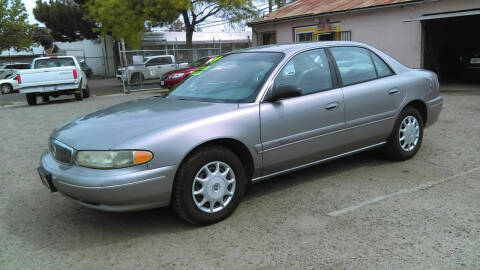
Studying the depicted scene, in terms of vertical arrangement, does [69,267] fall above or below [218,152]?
below

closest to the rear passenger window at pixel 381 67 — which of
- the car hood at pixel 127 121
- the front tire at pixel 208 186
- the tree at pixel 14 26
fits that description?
the car hood at pixel 127 121

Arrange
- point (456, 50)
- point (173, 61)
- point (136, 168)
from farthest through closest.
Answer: point (173, 61) < point (456, 50) < point (136, 168)

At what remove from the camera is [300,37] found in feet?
61.0

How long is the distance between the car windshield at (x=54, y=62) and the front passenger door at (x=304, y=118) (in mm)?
13107

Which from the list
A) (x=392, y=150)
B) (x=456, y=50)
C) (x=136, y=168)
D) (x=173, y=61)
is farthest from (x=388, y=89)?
(x=173, y=61)

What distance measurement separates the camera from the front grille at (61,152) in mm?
3484

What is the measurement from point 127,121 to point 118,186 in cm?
72

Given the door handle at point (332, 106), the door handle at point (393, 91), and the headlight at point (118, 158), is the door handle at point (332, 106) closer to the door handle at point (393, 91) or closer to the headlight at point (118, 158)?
the door handle at point (393, 91)

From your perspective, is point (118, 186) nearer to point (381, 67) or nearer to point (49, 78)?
point (381, 67)

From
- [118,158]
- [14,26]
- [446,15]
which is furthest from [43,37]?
[118,158]

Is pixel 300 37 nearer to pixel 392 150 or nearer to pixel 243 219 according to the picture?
pixel 392 150

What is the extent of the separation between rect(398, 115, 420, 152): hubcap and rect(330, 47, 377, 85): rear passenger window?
75 cm

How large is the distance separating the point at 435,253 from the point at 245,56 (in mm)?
2765

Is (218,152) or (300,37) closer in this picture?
(218,152)
